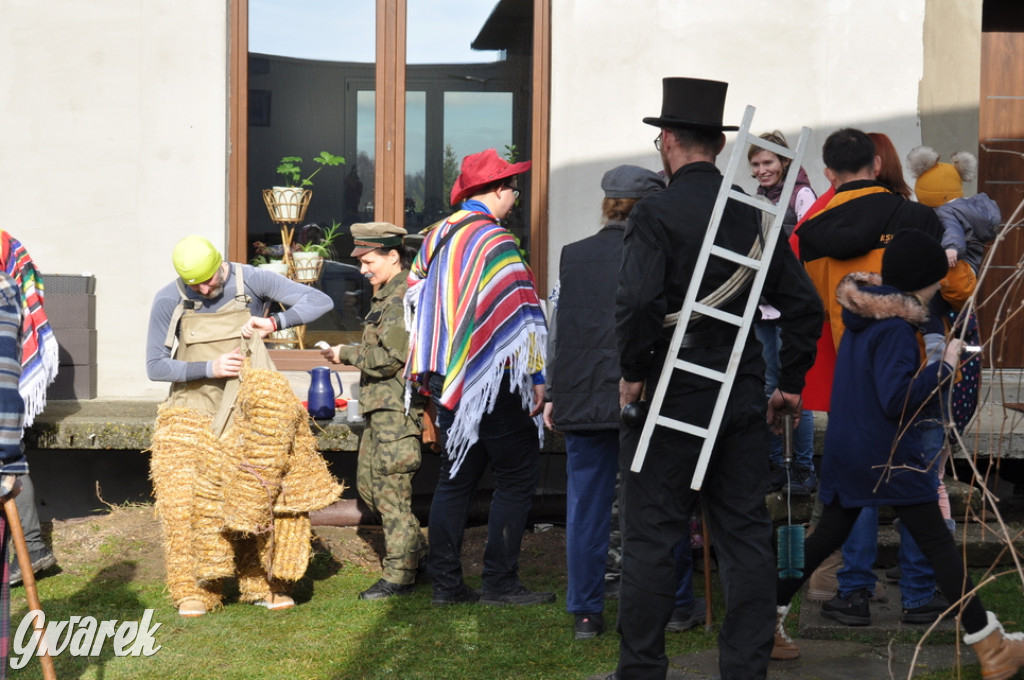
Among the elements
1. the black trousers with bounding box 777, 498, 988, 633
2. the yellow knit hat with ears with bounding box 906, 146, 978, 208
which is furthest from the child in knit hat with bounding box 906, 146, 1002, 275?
the black trousers with bounding box 777, 498, 988, 633

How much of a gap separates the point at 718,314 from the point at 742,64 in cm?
444

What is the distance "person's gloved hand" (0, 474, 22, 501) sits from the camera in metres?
3.64

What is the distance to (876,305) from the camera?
14.1 ft

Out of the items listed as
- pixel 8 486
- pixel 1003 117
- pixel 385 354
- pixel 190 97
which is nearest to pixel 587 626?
pixel 385 354

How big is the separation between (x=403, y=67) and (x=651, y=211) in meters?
4.57

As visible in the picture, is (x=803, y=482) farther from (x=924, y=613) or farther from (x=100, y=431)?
(x=100, y=431)

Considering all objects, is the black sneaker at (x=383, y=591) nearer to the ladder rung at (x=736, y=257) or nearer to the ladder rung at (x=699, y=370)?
the ladder rung at (x=699, y=370)

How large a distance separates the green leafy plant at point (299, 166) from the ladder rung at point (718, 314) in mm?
4793

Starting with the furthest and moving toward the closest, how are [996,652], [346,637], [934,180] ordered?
[934,180]
[346,637]
[996,652]

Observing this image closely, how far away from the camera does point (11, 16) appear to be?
7578mm

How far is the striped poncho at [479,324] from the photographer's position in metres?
5.16

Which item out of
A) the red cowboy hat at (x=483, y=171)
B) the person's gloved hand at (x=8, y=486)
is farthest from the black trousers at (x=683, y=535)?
the person's gloved hand at (x=8, y=486)

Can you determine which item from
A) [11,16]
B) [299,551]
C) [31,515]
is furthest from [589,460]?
[11,16]

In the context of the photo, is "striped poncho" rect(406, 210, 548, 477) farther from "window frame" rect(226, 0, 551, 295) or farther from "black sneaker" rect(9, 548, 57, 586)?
"window frame" rect(226, 0, 551, 295)
